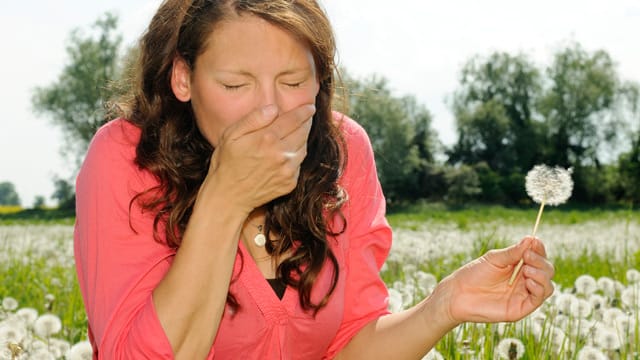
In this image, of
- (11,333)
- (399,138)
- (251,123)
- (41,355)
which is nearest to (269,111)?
(251,123)

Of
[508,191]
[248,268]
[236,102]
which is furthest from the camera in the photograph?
[508,191]

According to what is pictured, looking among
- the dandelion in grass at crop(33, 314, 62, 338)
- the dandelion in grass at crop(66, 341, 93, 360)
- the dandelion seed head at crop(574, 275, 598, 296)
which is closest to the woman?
the dandelion in grass at crop(66, 341, 93, 360)

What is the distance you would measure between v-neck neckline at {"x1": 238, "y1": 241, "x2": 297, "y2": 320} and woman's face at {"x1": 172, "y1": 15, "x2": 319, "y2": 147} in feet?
1.28

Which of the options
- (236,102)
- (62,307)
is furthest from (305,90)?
(62,307)

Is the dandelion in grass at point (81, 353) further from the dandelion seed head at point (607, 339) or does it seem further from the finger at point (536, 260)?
the dandelion seed head at point (607, 339)

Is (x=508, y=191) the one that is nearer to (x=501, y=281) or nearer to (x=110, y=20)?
(x=110, y=20)

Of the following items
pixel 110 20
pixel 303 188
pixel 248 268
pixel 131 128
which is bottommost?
pixel 110 20

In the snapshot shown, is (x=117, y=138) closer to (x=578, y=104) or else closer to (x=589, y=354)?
(x=589, y=354)

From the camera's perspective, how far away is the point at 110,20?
5159 cm

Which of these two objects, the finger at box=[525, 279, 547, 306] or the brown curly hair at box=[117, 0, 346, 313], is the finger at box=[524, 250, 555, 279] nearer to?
the finger at box=[525, 279, 547, 306]

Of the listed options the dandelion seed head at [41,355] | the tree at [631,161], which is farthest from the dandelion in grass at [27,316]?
the tree at [631,161]

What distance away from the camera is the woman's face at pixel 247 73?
2.10 meters

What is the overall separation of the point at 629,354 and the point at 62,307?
279 cm

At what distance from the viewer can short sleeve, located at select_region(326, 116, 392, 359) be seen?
269cm
